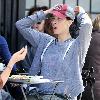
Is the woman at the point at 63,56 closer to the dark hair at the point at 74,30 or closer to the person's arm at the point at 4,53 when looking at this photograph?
the dark hair at the point at 74,30

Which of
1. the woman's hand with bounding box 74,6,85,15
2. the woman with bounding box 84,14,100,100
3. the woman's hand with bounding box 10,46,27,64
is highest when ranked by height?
the woman's hand with bounding box 74,6,85,15

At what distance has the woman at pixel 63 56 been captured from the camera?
422cm

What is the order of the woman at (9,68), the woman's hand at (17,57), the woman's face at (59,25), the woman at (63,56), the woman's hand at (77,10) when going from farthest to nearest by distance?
the woman's hand at (77,10)
the woman's face at (59,25)
the woman at (63,56)
the woman's hand at (17,57)
the woman at (9,68)

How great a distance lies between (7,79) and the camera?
383cm

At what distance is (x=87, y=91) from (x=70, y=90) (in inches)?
31.9

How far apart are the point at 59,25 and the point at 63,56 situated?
0.31 metres

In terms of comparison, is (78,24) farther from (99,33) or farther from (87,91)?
(87,91)

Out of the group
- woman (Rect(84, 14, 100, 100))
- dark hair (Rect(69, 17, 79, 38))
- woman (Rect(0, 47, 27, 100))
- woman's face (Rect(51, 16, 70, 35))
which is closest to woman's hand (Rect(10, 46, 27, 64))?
woman (Rect(0, 47, 27, 100))

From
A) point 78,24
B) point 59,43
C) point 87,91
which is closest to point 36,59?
point 59,43

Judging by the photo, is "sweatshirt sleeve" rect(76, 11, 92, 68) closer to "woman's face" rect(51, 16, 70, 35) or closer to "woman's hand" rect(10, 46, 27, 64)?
"woman's face" rect(51, 16, 70, 35)

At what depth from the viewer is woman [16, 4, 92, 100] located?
4.22 meters

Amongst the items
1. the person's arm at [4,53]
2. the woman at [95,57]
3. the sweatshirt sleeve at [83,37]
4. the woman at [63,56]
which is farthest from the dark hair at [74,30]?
the person's arm at [4,53]

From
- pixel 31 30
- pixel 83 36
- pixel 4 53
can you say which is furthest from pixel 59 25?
pixel 4 53

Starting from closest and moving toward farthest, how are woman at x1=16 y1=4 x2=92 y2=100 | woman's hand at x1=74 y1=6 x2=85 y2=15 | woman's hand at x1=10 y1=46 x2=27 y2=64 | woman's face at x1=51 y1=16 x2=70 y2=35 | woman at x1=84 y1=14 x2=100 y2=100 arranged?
woman's hand at x1=10 y1=46 x2=27 y2=64 < woman at x1=16 y1=4 x2=92 y2=100 < woman's face at x1=51 y1=16 x2=70 y2=35 < woman's hand at x1=74 y1=6 x2=85 y2=15 < woman at x1=84 y1=14 x2=100 y2=100
